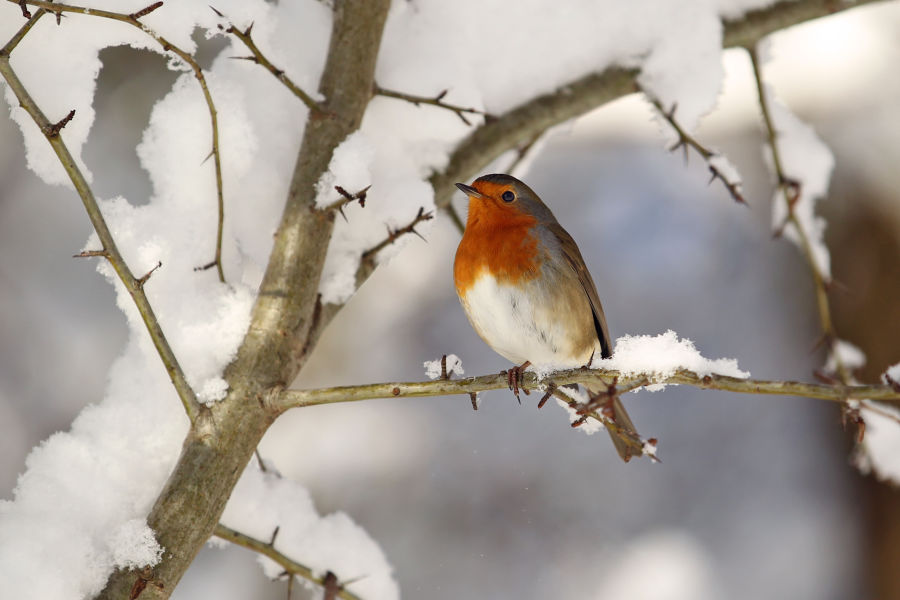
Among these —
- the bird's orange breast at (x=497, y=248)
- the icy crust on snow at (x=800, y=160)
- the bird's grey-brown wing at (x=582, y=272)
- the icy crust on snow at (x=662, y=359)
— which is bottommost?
the icy crust on snow at (x=662, y=359)

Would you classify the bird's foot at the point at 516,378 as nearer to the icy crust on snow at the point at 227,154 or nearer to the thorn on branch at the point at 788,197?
the icy crust on snow at the point at 227,154

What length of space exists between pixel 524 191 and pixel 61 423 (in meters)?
3.68

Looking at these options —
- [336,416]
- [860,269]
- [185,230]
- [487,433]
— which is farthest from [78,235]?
[860,269]

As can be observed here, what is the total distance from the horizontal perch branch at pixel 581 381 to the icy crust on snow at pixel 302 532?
48cm

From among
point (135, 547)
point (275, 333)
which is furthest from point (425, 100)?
point (135, 547)

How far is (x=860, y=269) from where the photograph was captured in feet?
18.0

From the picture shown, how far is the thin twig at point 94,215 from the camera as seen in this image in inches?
69.5

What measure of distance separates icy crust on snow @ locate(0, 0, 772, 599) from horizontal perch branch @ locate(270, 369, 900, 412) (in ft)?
1.08

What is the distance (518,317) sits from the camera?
2.73 metres

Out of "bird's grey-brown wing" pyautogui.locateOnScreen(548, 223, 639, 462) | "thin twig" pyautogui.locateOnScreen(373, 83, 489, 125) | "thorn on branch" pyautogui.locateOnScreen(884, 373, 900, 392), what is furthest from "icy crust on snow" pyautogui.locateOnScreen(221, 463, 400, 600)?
"thorn on branch" pyautogui.locateOnScreen(884, 373, 900, 392)

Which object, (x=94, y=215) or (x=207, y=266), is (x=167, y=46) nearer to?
(x=94, y=215)

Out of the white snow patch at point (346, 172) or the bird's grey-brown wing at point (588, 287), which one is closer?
the white snow patch at point (346, 172)

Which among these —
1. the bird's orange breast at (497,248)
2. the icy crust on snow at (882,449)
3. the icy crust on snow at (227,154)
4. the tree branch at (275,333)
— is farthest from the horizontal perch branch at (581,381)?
the icy crust on snow at (882,449)

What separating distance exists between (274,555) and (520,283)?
115 cm
